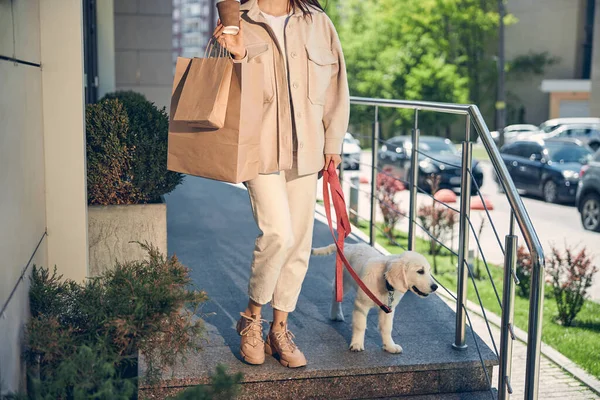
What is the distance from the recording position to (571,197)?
770 inches

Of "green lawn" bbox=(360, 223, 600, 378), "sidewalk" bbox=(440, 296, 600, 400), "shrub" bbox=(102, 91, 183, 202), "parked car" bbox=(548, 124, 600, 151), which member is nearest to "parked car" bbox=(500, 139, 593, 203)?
"green lawn" bbox=(360, 223, 600, 378)

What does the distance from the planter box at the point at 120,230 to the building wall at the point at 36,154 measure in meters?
0.70

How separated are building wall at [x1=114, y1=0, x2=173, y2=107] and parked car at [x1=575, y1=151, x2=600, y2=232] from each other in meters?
8.04

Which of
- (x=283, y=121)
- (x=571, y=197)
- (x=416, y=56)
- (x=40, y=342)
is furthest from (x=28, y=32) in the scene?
(x=416, y=56)

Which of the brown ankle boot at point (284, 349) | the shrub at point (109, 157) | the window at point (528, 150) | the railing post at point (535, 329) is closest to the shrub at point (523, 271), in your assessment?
the shrub at point (109, 157)

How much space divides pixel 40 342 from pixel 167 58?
1091 centimetres

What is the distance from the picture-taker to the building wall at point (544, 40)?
5331 centimetres

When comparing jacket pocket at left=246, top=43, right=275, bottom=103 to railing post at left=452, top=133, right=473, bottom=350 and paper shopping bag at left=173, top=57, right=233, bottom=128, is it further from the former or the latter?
railing post at left=452, top=133, right=473, bottom=350

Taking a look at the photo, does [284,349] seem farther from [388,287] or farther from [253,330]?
[388,287]

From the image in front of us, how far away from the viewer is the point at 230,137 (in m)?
3.45

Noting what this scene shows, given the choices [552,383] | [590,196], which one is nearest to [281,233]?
[552,383]

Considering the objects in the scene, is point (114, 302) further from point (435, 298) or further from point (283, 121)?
point (435, 298)

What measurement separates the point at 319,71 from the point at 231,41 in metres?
0.55

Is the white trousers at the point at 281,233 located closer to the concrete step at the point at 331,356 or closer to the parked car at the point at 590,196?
the concrete step at the point at 331,356
